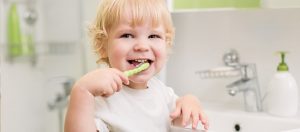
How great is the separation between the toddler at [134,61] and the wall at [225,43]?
0.65 m

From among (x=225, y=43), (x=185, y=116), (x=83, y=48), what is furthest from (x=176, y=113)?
(x=83, y=48)

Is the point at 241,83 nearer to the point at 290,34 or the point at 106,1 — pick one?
the point at 290,34

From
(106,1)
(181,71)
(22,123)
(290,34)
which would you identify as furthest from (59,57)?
(106,1)

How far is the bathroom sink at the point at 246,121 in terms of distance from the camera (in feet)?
4.17

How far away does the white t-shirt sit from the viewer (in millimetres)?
778

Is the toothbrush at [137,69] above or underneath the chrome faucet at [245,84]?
above

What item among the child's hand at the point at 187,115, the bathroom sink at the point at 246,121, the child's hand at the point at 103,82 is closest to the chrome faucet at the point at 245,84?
the bathroom sink at the point at 246,121

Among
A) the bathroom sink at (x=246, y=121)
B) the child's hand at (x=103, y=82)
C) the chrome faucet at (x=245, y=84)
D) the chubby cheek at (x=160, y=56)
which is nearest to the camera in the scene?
the child's hand at (x=103, y=82)

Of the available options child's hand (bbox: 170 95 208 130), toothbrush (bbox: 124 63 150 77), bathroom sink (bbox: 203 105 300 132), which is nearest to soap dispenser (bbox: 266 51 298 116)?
bathroom sink (bbox: 203 105 300 132)

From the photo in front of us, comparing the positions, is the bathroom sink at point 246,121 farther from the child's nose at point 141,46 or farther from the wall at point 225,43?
the child's nose at point 141,46

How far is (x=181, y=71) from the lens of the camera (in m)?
1.69

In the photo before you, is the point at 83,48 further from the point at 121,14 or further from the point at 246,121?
the point at 121,14

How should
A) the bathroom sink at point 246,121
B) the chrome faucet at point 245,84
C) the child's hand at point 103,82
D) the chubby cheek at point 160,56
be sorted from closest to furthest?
the child's hand at point 103,82
the chubby cheek at point 160,56
the bathroom sink at point 246,121
the chrome faucet at point 245,84

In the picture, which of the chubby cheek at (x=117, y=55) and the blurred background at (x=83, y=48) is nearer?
the chubby cheek at (x=117, y=55)
